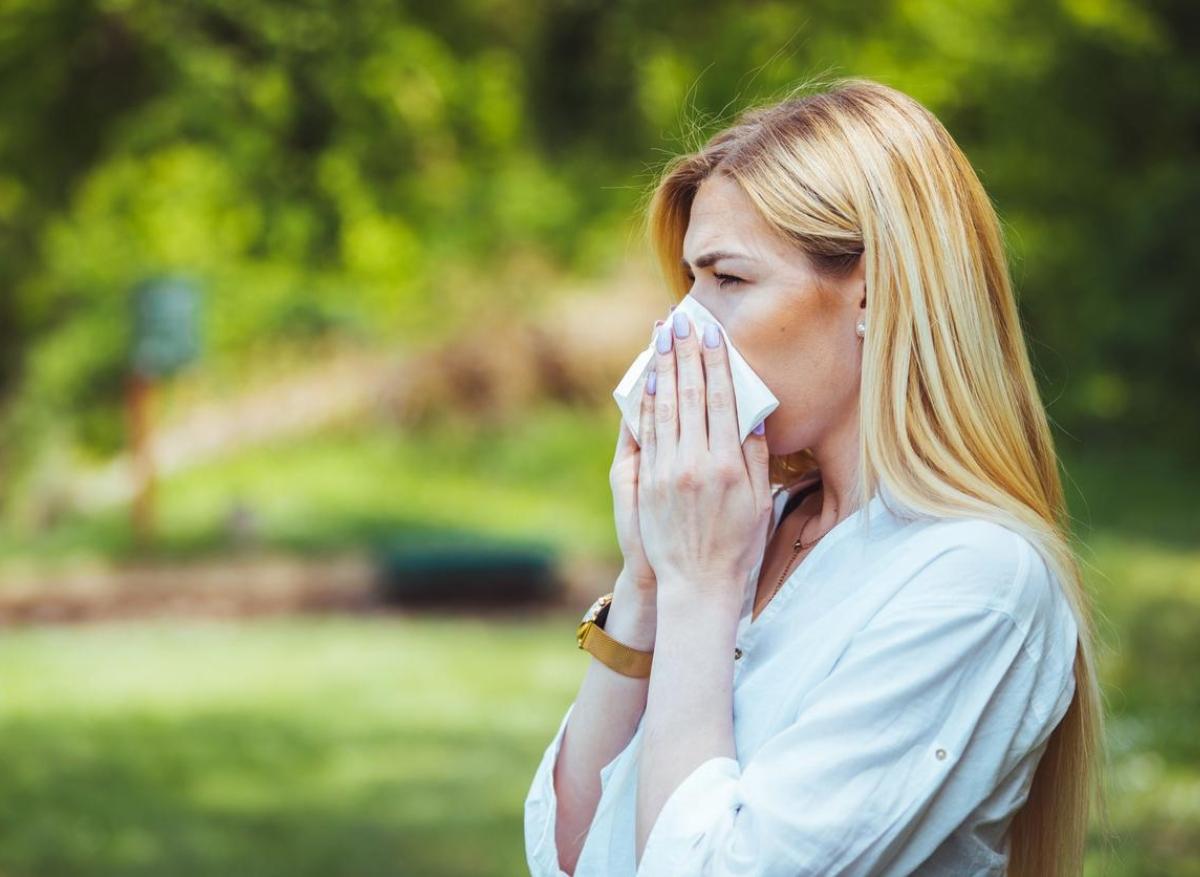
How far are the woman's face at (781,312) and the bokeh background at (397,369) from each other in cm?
51

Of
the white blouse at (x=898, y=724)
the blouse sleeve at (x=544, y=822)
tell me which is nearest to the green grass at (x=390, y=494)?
the blouse sleeve at (x=544, y=822)

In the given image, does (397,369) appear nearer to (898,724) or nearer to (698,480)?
(698,480)

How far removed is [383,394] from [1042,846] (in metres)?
13.6

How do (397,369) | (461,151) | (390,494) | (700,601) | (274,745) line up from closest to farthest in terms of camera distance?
1. (700,601)
2. (274,745)
3. (461,151)
4. (390,494)
5. (397,369)

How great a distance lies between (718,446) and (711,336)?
0.14 m

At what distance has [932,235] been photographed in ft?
6.01

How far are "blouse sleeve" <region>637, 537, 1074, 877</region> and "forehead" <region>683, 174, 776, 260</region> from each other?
1.58ft

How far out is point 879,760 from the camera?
5.31 feet

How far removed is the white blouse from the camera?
5.29 ft

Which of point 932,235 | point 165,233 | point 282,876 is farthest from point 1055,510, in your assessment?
point 165,233

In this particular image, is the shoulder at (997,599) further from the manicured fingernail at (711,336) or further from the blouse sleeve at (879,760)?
the manicured fingernail at (711,336)

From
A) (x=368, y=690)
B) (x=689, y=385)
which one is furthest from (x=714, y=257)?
(x=368, y=690)

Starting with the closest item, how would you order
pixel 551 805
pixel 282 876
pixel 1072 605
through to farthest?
pixel 1072 605, pixel 551 805, pixel 282 876

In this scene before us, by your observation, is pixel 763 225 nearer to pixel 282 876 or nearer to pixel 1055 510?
pixel 1055 510
